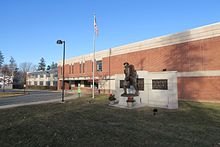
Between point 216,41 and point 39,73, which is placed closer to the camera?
point 216,41

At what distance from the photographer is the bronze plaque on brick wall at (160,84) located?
1508 cm

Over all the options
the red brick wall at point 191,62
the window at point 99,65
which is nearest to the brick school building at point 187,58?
the red brick wall at point 191,62

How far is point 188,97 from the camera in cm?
2262

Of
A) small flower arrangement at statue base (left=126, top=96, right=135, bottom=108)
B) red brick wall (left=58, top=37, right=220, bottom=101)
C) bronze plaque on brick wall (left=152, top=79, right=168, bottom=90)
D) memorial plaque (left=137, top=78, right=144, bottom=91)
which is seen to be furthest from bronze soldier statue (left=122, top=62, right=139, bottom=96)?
red brick wall (left=58, top=37, right=220, bottom=101)

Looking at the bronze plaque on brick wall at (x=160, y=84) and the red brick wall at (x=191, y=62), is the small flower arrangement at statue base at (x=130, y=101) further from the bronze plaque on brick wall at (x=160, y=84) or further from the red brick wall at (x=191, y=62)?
the red brick wall at (x=191, y=62)

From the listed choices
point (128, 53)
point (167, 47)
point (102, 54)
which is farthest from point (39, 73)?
point (167, 47)

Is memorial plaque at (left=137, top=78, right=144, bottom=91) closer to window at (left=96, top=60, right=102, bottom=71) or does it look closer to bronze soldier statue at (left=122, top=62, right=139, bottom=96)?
bronze soldier statue at (left=122, top=62, right=139, bottom=96)

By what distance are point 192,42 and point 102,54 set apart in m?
20.8

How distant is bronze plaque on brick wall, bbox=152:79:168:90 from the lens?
15.1 m

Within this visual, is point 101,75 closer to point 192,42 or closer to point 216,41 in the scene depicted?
point 192,42

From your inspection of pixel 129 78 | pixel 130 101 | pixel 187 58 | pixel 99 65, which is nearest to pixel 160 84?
pixel 129 78

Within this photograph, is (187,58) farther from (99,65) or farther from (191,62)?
(99,65)

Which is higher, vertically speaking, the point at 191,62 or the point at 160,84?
the point at 191,62

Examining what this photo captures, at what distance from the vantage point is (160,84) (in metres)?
15.4
